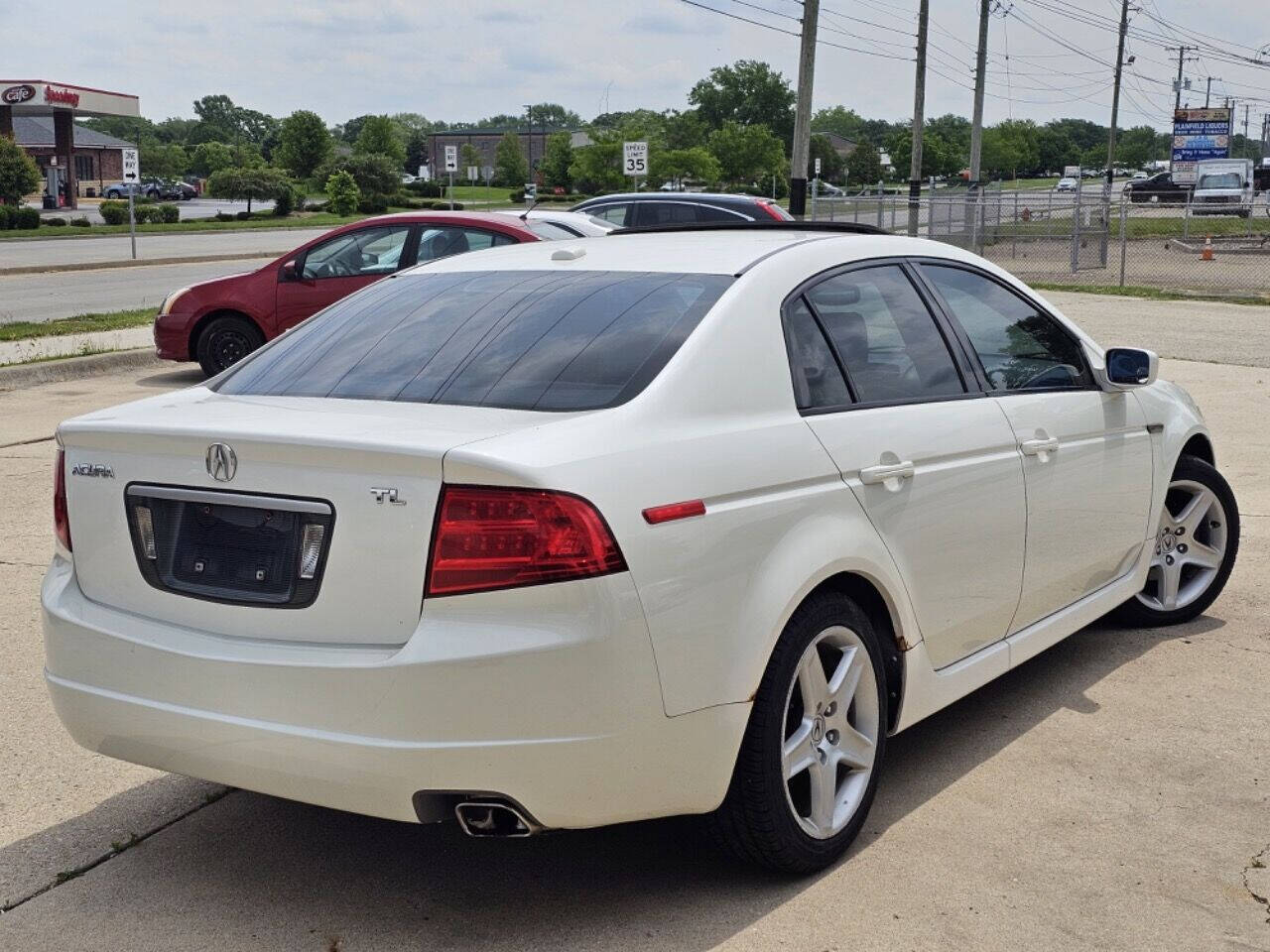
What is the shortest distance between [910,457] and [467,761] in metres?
1.59

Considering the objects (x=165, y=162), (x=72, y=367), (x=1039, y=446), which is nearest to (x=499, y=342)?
(x=1039, y=446)

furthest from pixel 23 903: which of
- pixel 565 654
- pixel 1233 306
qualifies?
pixel 1233 306

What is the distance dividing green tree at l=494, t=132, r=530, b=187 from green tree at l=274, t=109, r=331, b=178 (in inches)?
1152

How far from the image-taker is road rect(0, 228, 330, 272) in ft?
105

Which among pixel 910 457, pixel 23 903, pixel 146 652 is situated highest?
pixel 910 457

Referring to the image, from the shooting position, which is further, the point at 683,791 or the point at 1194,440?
the point at 1194,440

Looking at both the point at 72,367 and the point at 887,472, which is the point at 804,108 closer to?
the point at 72,367

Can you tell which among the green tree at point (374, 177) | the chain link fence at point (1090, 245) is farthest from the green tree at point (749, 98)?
the chain link fence at point (1090, 245)

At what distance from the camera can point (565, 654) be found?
3041 mm

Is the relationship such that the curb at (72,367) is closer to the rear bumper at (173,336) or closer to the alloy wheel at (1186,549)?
the rear bumper at (173,336)

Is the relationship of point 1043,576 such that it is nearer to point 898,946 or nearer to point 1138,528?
point 1138,528

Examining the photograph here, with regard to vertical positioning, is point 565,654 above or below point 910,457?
below

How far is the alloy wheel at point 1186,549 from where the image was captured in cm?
583

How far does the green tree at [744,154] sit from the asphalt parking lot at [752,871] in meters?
99.4
